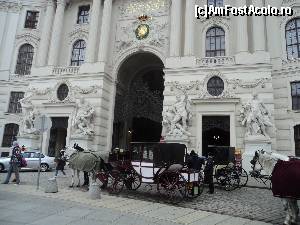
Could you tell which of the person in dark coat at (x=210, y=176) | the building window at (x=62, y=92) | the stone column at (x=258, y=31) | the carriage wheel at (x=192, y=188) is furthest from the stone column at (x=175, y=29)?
the carriage wheel at (x=192, y=188)

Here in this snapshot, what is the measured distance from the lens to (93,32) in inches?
1222

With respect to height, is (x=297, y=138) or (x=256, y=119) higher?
(x=256, y=119)

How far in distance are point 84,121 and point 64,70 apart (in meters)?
7.03

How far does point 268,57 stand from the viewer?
81.8 ft

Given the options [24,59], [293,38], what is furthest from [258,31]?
[24,59]

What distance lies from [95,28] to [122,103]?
836 cm

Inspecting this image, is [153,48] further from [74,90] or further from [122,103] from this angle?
[74,90]

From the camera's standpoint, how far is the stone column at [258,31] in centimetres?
2555

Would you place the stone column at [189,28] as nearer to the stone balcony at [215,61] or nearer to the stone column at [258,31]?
the stone balcony at [215,61]

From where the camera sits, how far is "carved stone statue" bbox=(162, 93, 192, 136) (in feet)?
79.9

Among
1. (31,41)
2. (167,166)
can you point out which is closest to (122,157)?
(167,166)

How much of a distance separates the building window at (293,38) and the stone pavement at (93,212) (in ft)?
71.8

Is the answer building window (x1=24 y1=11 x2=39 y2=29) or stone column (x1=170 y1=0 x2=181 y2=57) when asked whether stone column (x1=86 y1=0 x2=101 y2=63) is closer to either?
stone column (x1=170 y1=0 x2=181 y2=57)

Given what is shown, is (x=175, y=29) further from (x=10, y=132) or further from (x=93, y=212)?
(x=93, y=212)
